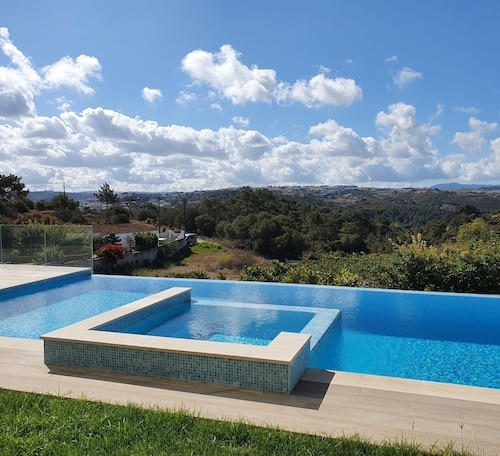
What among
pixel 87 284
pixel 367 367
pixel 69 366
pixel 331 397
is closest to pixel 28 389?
pixel 69 366

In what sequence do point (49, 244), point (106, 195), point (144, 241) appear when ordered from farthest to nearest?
1. point (106, 195)
2. point (144, 241)
3. point (49, 244)

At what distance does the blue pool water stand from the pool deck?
1672 millimetres

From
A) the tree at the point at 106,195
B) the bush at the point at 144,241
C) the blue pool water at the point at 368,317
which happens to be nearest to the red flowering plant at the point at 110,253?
the bush at the point at 144,241

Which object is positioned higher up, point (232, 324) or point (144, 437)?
point (144, 437)

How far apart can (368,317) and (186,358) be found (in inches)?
181

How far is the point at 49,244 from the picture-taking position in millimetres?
12000

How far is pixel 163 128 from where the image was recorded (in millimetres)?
22172

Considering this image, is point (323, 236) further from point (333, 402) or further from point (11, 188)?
point (333, 402)

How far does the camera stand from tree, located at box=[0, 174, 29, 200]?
36.0 metres

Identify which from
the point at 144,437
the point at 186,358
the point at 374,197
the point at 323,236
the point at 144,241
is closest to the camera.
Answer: the point at 144,437

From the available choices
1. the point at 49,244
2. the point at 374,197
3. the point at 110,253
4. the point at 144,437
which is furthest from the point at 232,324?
the point at 374,197

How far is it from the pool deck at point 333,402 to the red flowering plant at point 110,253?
11016mm

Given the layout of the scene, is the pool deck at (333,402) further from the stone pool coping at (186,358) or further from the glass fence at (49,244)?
the glass fence at (49,244)

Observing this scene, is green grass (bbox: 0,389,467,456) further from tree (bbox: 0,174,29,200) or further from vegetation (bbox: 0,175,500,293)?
tree (bbox: 0,174,29,200)
